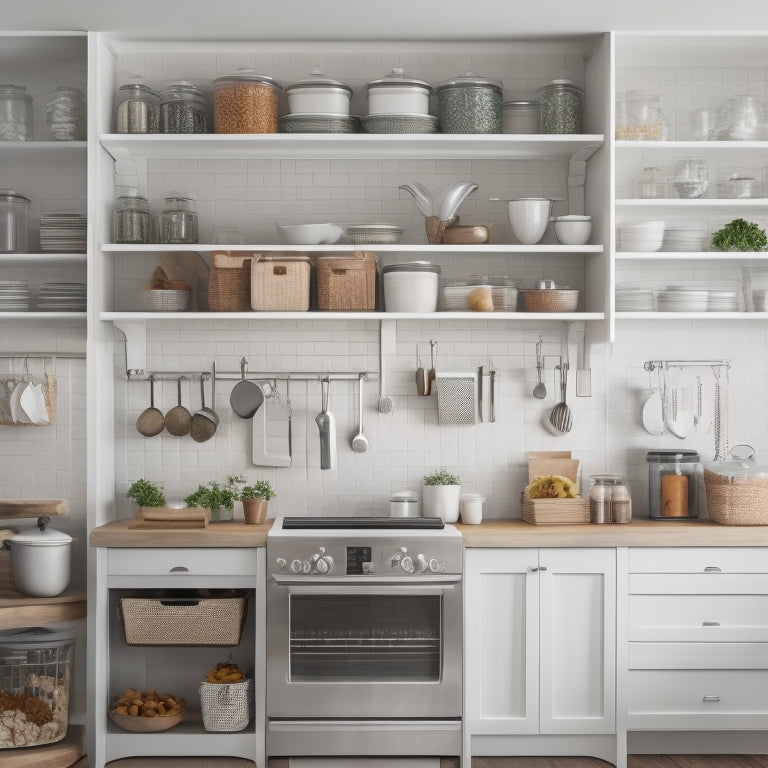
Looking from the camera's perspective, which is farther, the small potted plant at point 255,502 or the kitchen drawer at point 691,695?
the small potted plant at point 255,502

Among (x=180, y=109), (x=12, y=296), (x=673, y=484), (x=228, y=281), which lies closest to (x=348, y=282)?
(x=228, y=281)

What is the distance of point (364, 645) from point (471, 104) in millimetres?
2223

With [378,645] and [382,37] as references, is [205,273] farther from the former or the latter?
[378,645]

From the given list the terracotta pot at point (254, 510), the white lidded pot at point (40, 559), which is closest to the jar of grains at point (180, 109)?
the terracotta pot at point (254, 510)

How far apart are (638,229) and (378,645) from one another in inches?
79.3

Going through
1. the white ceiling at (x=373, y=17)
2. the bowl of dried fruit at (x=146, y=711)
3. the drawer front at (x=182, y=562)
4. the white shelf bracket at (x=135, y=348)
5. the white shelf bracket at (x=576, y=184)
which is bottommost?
the bowl of dried fruit at (x=146, y=711)

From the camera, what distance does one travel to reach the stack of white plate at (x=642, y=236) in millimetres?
3930

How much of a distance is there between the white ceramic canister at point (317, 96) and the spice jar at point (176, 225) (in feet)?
2.03

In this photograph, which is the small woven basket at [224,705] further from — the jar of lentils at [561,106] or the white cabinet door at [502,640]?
the jar of lentils at [561,106]

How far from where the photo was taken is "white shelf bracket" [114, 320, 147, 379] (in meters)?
4.05

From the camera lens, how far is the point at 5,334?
13.5 ft

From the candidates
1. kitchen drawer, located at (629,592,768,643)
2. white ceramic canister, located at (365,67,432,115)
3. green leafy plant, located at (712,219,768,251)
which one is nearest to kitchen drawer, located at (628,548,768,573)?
kitchen drawer, located at (629,592,768,643)

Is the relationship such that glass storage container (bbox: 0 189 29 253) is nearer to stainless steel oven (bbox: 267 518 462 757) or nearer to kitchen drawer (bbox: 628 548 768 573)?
stainless steel oven (bbox: 267 518 462 757)

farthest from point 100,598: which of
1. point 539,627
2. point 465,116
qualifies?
point 465,116
